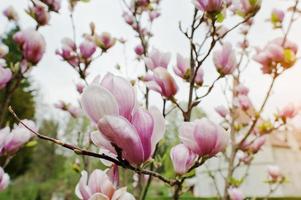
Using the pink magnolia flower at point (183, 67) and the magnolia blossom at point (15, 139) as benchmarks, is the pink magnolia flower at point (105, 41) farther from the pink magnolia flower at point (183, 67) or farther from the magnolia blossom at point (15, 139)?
the magnolia blossom at point (15, 139)

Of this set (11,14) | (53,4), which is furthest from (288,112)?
(11,14)

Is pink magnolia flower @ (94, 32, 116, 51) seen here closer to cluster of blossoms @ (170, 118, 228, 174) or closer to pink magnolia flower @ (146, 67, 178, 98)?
pink magnolia flower @ (146, 67, 178, 98)

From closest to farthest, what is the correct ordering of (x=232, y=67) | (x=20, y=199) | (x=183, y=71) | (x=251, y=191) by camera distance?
(x=232, y=67), (x=183, y=71), (x=20, y=199), (x=251, y=191)

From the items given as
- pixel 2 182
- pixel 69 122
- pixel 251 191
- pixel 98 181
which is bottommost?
pixel 251 191

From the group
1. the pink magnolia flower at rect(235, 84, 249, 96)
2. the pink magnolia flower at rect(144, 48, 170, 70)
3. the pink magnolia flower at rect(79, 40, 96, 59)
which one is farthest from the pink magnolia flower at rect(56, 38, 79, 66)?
the pink magnolia flower at rect(235, 84, 249, 96)

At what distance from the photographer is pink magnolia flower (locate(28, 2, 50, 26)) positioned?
5.39ft

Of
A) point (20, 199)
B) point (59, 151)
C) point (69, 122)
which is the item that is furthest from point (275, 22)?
point (59, 151)

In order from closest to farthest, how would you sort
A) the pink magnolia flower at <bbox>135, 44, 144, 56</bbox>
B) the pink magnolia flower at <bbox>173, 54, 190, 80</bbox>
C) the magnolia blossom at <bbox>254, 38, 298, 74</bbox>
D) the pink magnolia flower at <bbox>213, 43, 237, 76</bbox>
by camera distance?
1. the pink magnolia flower at <bbox>213, 43, 237, 76</bbox>
2. the pink magnolia flower at <bbox>173, 54, 190, 80</bbox>
3. the magnolia blossom at <bbox>254, 38, 298, 74</bbox>
4. the pink magnolia flower at <bbox>135, 44, 144, 56</bbox>

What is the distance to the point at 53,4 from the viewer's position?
167cm

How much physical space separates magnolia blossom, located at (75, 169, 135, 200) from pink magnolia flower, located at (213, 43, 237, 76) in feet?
2.20

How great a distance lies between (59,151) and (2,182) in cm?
2255

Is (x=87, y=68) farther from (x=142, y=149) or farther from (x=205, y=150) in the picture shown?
(x=142, y=149)

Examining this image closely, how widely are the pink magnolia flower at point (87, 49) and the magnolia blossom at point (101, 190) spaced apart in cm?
126

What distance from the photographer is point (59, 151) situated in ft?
73.9
